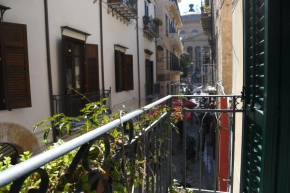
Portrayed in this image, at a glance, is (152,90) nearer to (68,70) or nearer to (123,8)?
(123,8)

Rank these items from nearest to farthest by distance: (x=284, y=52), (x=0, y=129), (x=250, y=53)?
(x=284, y=52)
(x=250, y=53)
(x=0, y=129)

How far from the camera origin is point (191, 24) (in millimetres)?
64250

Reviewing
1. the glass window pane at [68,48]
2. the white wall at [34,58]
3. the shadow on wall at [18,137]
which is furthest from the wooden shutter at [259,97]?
the glass window pane at [68,48]

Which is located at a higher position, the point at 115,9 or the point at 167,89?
the point at 115,9

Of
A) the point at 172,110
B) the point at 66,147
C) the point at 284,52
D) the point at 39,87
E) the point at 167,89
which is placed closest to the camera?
the point at 66,147

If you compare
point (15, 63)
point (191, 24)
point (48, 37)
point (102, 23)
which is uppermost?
point (191, 24)

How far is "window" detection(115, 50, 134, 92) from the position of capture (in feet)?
36.8

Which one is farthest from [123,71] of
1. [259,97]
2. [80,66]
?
[259,97]

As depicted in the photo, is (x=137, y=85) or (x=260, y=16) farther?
(x=137, y=85)

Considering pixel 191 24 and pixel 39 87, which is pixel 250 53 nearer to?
pixel 39 87

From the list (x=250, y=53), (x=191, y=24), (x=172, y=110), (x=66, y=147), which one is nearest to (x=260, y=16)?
(x=250, y=53)

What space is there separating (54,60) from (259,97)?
6.02m

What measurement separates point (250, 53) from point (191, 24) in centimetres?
6514

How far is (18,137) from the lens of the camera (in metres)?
5.64
